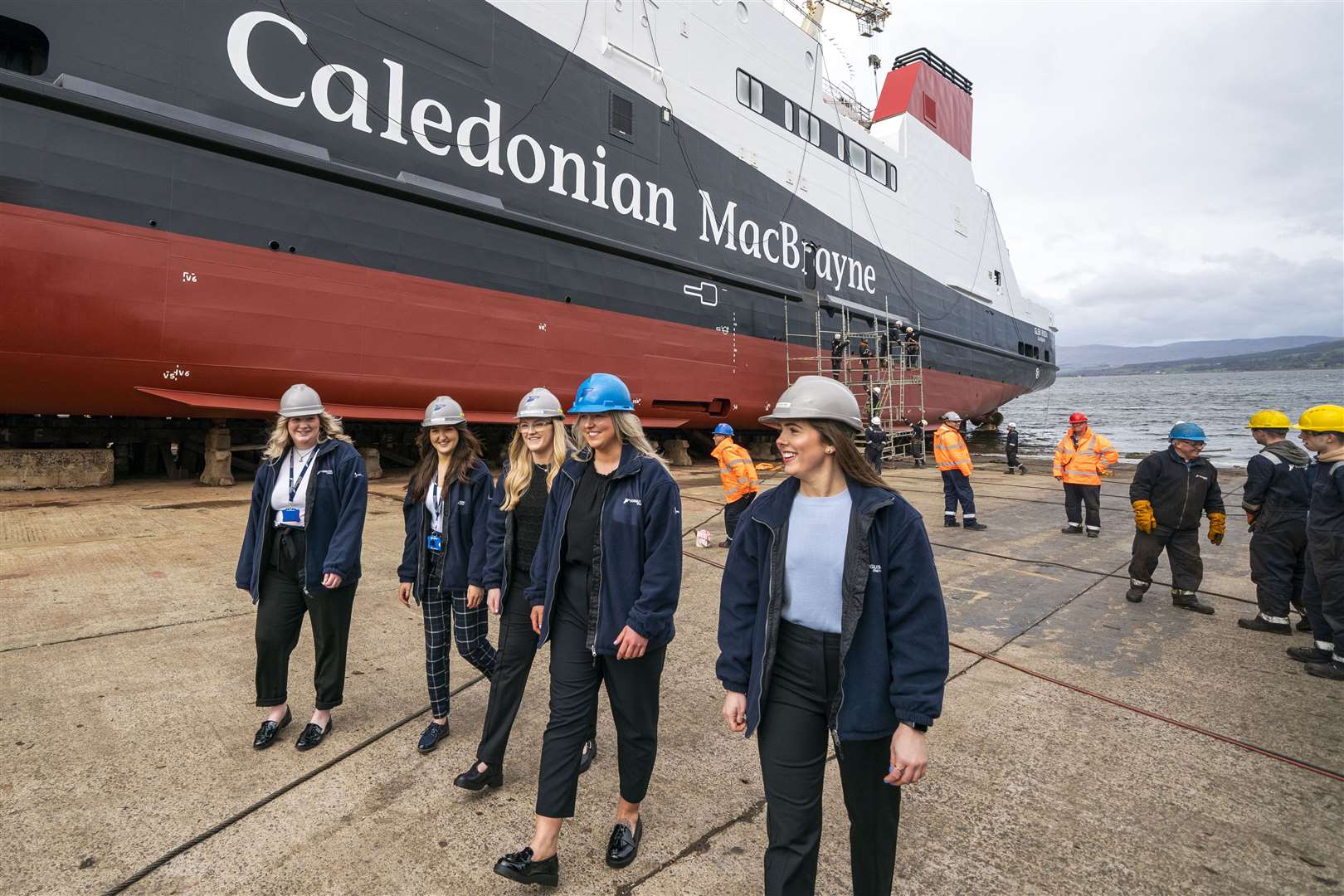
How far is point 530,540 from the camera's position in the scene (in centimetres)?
265

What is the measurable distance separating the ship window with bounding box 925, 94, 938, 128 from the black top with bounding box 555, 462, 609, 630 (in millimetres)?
21309

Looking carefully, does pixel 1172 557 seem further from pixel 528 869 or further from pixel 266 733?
pixel 266 733

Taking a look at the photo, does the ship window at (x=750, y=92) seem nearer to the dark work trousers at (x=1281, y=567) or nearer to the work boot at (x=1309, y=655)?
the dark work trousers at (x=1281, y=567)

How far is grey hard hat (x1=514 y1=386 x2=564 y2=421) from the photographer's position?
8.95 feet

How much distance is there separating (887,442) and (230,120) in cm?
1476

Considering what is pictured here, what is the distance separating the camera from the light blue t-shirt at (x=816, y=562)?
68.2 inches

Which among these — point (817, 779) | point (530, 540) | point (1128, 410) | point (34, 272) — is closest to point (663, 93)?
point (34, 272)

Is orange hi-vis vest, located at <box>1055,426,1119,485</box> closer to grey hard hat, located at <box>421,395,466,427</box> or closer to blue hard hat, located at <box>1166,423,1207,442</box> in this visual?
→ blue hard hat, located at <box>1166,423,1207,442</box>

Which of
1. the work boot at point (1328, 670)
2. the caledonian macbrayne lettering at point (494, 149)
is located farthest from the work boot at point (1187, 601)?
the caledonian macbrayne lettering at point (494, 149)

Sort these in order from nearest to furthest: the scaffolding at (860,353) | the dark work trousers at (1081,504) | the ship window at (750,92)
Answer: the dark work trousers at (1081,504)
the ship window at (750,92)
the scaffolding at (860,353)

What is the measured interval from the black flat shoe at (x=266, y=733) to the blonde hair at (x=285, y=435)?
1.16 metres

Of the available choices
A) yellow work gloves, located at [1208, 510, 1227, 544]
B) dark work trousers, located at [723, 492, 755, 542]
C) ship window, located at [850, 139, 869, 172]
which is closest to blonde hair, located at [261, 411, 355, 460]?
dark work trousers, located at [723, 492, 755, 542]

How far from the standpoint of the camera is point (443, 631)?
292 centimetres

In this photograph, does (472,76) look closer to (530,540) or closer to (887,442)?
(530,540)
